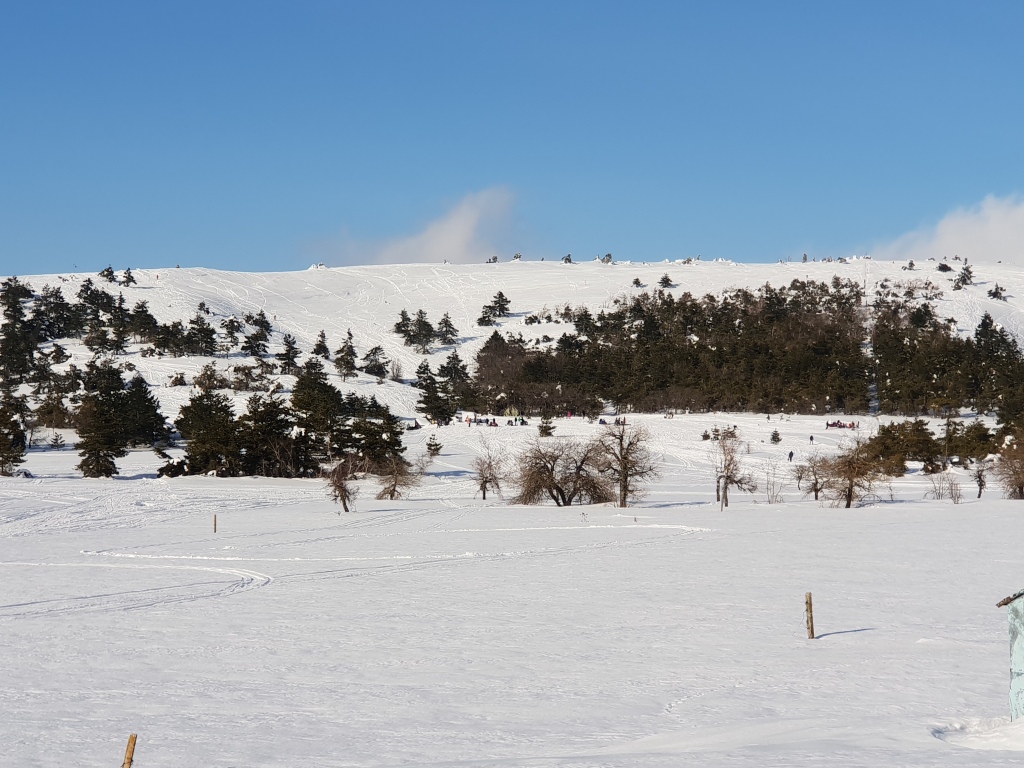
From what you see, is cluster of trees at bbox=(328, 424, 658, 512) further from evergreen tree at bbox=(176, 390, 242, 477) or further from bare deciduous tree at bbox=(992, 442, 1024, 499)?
bare deciduous tree at bbox=(992, 442, 1024, 499)

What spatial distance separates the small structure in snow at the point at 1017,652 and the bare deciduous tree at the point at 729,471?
1515 inches

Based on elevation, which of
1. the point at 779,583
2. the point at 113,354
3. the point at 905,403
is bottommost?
the point at 779,583

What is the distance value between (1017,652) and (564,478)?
41778 mm

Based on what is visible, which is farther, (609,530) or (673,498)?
(673,498)

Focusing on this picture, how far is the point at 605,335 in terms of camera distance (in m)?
154

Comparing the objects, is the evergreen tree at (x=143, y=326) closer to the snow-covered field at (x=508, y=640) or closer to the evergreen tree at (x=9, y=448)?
the evergreen tree at (x=9, y=448)

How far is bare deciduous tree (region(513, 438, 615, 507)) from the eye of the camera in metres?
51.7

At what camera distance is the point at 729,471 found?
58281 millimetres

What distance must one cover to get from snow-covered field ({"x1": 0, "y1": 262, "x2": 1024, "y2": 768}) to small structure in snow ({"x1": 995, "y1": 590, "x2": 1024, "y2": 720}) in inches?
20.8

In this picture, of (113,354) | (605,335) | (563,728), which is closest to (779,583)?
(563,728)

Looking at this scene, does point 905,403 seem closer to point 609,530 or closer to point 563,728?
point 609,530

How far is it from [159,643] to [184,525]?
84.2ft

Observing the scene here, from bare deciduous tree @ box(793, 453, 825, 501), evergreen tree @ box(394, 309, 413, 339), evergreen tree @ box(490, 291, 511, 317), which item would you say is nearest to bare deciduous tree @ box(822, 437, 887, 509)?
bare deciduous tree @ box(793, 453, 825, 501)

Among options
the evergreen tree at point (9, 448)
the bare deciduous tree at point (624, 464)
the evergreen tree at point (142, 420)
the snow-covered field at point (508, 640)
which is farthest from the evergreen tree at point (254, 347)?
the snow-covered field at point (508, 640)
